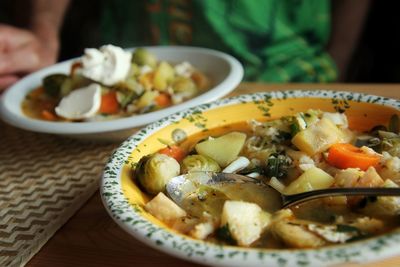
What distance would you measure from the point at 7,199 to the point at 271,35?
1775 millimetres

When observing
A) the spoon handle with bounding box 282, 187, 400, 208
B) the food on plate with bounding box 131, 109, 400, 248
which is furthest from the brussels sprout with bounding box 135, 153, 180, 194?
the spoon handle with bounding box 282, 187, 400, 208

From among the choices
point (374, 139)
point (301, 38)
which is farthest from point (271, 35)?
point (374, 139)

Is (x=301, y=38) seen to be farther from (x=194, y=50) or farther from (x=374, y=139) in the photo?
(x=374, y=139)

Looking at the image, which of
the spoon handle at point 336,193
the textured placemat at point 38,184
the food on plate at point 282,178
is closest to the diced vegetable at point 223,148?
the food on plate at point 282,178

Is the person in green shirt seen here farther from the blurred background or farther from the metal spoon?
the metal spoon

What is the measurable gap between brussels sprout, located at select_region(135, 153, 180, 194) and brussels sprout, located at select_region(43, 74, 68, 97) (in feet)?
2.97

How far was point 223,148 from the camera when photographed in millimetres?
1237

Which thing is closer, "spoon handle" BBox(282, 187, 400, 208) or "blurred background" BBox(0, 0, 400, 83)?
"spoon handle" BBox(282, 187, 400, 208)

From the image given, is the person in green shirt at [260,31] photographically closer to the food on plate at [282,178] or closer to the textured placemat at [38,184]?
the textured placemat at [38,184]

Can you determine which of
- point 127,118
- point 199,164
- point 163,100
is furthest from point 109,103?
point 199,164

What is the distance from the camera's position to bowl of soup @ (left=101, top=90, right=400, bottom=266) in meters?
0.85

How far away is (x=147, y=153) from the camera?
1.24 metres

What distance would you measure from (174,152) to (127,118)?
33 centimetres

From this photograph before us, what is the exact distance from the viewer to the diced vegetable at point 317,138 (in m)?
1.17
